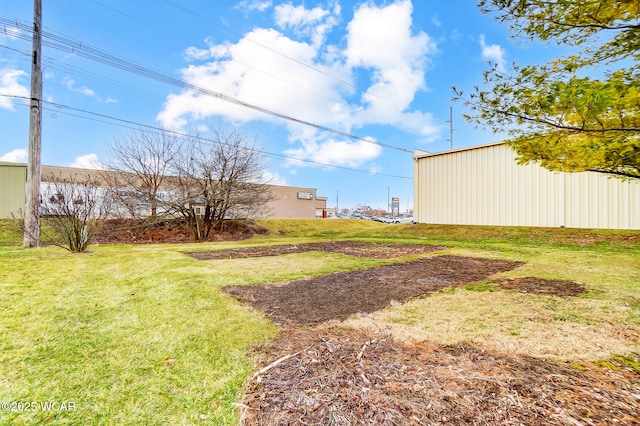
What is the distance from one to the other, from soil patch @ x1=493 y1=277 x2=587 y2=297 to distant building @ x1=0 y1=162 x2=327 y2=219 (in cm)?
1191

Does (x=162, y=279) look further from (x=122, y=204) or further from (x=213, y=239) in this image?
(x=122, y=204)

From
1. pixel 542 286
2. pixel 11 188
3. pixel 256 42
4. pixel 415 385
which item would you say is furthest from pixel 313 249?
pixel 11 188

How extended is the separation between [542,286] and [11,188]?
2156 cm

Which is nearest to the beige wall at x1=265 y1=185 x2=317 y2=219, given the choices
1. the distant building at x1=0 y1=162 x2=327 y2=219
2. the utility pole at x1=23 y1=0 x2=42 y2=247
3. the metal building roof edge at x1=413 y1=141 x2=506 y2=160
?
the distant building at x1=0 y1=162 x2=327 y2=219

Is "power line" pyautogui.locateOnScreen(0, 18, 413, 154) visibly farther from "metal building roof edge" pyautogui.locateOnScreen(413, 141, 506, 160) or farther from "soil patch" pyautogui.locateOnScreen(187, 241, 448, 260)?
"soil patch" pyautogui.locateOnScreen(187, 241, 448, 260)

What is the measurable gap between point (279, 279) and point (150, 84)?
13.2 m

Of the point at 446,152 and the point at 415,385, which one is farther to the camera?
the point at 446,152

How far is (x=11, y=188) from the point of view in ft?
46.9

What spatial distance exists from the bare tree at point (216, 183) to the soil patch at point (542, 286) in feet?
42.7

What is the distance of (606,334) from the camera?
2674 mm

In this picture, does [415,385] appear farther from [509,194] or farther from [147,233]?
[147,233]

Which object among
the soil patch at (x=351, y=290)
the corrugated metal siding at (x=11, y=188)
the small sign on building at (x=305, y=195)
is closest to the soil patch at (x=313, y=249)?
the soil patch at (x=351, y=290)

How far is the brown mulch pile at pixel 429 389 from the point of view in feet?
5.02

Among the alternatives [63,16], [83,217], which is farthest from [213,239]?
[63,16]
